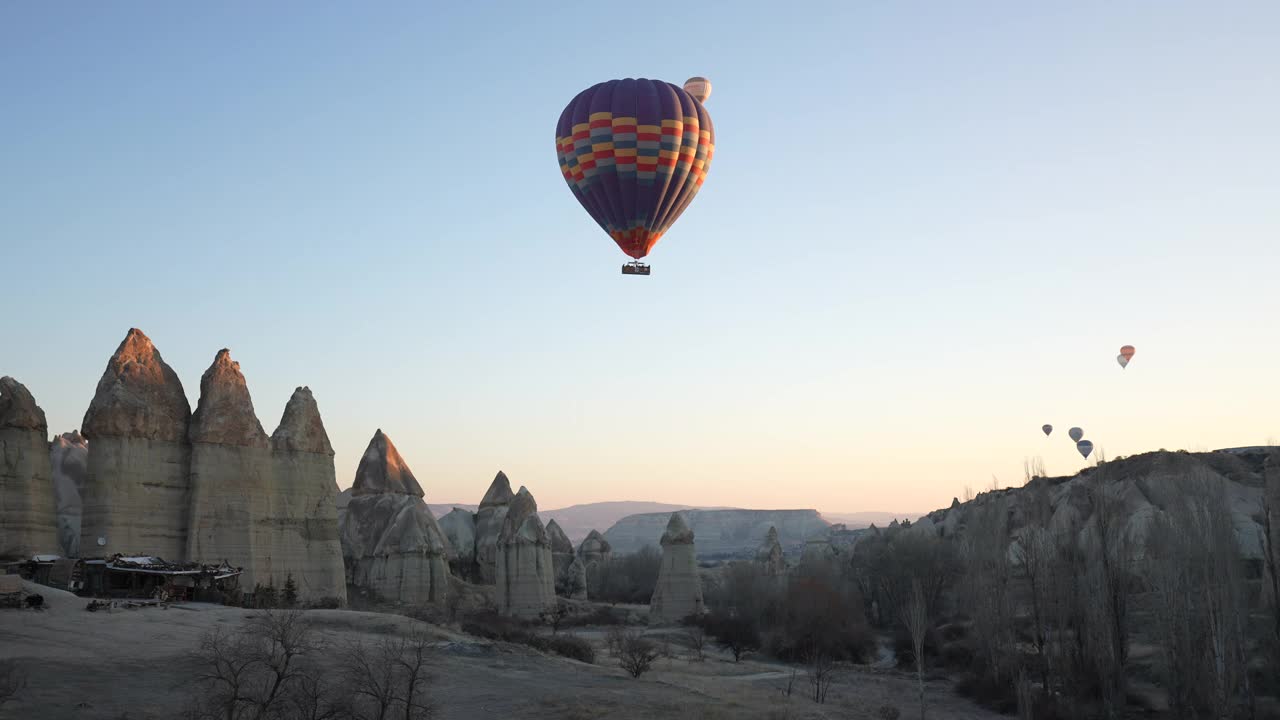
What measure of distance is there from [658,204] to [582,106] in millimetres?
3703

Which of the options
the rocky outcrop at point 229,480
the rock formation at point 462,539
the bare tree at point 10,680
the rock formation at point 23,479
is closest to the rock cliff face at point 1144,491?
the rock formation at point 462,539

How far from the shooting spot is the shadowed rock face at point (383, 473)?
2630 inches

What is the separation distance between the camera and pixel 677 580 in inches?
2157

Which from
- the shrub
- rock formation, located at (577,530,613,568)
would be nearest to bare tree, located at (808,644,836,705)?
the shrub

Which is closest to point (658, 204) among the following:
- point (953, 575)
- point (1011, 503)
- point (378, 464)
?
point (953, 575)

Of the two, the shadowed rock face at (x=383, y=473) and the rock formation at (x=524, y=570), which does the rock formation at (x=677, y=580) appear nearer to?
the rock formation at (x=524, y=570)

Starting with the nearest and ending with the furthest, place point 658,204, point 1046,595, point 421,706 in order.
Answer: point 421,706 → point 658,204 → point 1046,595

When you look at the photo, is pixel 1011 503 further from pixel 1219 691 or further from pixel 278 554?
pixel 278 554

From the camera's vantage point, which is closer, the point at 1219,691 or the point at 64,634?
the point at 64,634

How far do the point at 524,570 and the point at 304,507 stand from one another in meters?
18.4

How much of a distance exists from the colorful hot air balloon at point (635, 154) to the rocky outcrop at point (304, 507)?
13223 millimetres

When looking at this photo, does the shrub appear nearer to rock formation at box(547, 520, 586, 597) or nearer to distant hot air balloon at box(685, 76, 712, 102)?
distant hot air balloon at box(685, 76, 712, 102)

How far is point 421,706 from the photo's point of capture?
68.3ft

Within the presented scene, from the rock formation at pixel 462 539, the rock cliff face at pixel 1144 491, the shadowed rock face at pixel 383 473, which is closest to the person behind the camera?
the rock cliff face at pixel 1144 491
